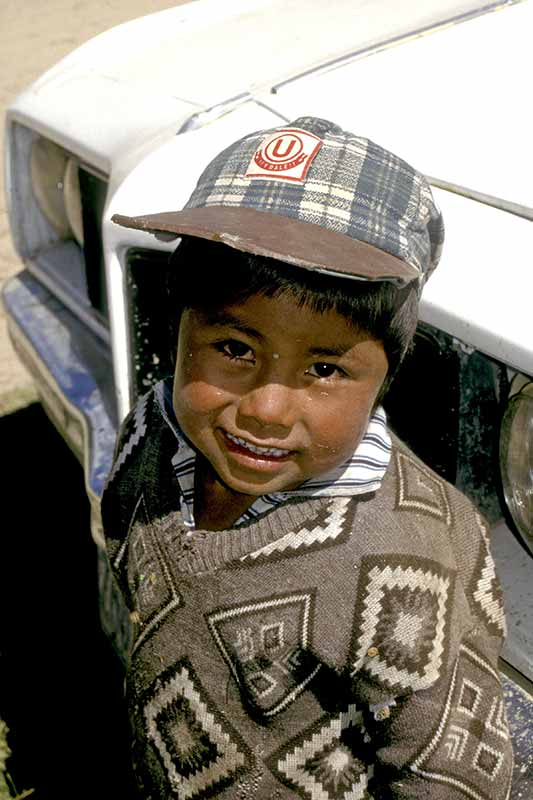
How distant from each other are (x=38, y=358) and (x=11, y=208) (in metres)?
0.47

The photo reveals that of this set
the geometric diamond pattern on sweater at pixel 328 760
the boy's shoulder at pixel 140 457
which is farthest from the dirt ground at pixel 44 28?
the geometric diamond pattern on sweater at pixel 328 760

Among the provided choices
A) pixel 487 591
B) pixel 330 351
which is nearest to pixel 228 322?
pixel 330 351

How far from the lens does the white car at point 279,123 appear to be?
4.80 ft

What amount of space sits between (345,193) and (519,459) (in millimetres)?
649

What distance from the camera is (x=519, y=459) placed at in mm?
1497

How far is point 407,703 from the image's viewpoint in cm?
111

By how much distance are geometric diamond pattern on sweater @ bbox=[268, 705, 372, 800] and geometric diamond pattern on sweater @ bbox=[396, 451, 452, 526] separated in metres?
0.30

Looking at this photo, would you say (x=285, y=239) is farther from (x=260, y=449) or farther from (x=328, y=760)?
(x=328, y=760)

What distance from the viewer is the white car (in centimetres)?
146

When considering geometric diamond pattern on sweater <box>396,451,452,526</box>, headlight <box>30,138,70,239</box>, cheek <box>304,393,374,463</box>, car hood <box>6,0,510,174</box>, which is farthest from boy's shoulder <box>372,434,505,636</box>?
headlight <box>30,138,70,239</box>

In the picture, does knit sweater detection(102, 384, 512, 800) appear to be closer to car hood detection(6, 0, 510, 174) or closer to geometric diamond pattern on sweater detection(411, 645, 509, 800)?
geometric diamond pattern on sweater detection(411, 645, 509, 800)

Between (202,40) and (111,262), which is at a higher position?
(202,40)

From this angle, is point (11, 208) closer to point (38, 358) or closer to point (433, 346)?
point (38, 358)

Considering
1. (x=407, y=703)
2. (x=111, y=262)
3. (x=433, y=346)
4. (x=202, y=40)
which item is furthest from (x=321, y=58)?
(x=407, y=703)
